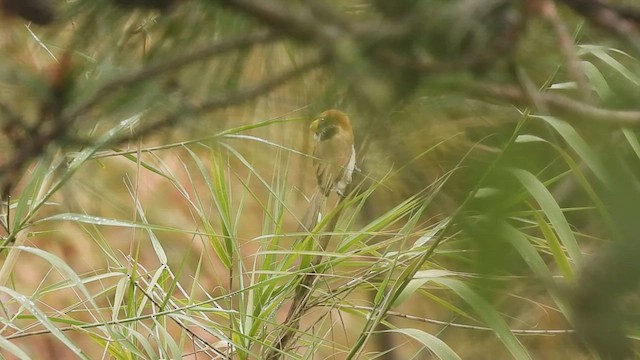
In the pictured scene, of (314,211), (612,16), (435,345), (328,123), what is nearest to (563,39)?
(612,16)

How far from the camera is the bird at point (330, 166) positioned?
870 millimetres

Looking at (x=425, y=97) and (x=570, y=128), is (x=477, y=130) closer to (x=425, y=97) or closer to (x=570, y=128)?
(x=425, y=97)

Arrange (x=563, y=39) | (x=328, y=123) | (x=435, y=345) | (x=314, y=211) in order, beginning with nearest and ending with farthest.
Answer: (x=563, y=39), (x=328, y=123), (x=435, y=345), (x=314, y=211)

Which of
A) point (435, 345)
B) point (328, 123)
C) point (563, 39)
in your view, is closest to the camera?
point (563, 39)

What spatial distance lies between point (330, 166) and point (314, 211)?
0.23 ft

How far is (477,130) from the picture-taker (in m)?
0.52

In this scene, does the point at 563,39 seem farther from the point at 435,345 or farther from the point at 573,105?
the point at 435,345

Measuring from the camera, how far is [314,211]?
3.32 feet

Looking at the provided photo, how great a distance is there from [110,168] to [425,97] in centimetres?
136

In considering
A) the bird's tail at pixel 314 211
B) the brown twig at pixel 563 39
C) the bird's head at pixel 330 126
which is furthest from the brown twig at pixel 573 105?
the bird's tail at pixel 314 211

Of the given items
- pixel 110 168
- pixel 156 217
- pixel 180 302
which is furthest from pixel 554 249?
pixel 110 168

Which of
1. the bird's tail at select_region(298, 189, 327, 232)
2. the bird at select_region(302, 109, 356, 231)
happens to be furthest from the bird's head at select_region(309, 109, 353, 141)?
the bird's tail at select_region(298, 189, 327, 232)

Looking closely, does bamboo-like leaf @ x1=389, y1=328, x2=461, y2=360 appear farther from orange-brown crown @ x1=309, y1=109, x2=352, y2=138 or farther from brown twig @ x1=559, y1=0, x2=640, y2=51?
brown twig @ x1=559, y1=0, x2=640, y2=51

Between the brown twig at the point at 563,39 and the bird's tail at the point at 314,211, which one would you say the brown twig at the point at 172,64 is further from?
the bird's tail at the point at 314,211
